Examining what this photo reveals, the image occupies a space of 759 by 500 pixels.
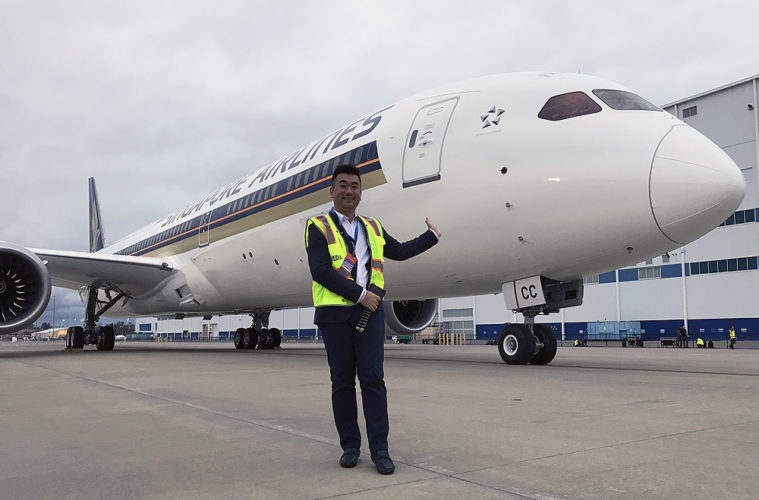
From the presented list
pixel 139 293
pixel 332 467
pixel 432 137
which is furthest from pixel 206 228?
pixel 332 467

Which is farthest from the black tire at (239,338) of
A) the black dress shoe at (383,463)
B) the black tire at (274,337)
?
the black dress shoe at (383,463)

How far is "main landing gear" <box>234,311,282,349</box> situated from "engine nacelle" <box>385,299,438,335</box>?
5989 millimetres

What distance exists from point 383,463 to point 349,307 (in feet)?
2.69

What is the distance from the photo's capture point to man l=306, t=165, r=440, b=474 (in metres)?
3.17

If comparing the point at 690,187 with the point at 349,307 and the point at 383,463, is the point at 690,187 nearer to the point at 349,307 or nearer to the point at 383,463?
the point at 349,307

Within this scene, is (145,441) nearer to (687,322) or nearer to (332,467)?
(332,467)

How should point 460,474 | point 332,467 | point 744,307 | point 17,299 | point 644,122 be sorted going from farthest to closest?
point 744,307, point 17,299, point 644,122, point 332,467, point 460,474

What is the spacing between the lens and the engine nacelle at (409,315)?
44.6ft

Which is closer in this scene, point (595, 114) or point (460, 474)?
point (460, 474)

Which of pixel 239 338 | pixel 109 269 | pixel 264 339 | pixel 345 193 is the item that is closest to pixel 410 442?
pixel 345 193

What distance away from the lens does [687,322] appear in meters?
32.8

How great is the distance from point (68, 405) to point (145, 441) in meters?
2.19

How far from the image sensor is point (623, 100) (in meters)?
7.99

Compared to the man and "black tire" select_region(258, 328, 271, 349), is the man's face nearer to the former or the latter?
the man
